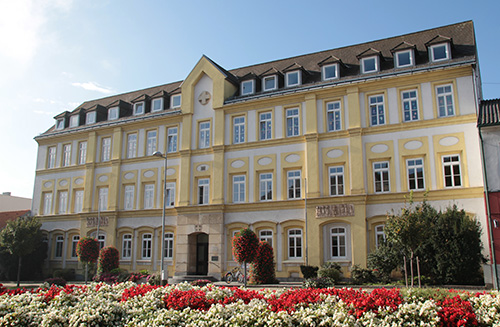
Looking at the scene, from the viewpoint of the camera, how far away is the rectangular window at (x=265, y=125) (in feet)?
103

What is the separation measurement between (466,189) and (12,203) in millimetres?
55084

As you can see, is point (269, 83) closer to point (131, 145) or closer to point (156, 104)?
point (156, 104)

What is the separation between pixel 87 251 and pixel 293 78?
A: 18.9 m

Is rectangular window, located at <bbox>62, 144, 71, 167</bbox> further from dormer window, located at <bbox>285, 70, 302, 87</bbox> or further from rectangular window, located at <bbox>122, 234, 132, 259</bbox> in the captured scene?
dormer window, located at <bbox>285, 70, 302, 87</bbox>

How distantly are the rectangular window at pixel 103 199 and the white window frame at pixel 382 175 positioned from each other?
2151cm

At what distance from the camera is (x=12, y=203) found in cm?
5919

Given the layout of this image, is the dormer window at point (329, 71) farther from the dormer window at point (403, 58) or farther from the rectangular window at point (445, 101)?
the rectangular window at point (445, 101)

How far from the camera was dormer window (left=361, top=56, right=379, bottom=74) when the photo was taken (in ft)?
96.3

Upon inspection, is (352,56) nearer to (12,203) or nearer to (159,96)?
(159,96)

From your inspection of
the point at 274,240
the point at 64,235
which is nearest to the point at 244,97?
the point at 274,240

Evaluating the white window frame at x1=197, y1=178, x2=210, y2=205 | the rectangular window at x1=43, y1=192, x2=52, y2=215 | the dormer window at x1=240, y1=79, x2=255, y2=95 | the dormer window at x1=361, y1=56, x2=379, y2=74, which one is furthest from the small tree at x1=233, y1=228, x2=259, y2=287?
the rectangular window at x1=43, y1=192, x2=52, y2=215

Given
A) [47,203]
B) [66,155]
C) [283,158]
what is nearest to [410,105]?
[283,158]

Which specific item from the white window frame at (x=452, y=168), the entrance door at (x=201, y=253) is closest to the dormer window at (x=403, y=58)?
the white window frame at (x=452, y=168)

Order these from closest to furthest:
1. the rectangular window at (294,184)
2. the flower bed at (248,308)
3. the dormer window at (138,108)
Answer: the flower bed at (248,308) → the rectangular window at (294,184) → the dormer window at (138,108)
